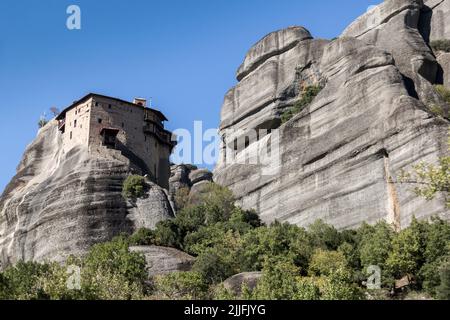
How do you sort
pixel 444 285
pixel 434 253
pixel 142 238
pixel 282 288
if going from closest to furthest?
1. pixel 444 285
2. pixel 282 288
3. pixel 434 253
4. pixel 142 238

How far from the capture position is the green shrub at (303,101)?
236 feet

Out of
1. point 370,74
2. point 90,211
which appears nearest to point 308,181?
point 370,74

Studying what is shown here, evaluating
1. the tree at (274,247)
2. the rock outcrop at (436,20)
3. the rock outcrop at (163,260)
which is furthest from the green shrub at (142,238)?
the rock outcrop at (436,20)

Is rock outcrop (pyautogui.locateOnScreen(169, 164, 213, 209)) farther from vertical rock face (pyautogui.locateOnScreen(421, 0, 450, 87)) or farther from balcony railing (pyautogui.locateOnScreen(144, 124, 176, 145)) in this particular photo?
vertical rock face (pyautogui.locateOnScreen(421, 0, 450, 87))

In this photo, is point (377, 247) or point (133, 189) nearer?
point (377, 247)

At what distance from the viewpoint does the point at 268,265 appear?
1960 inches

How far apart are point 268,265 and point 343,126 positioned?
662 inches

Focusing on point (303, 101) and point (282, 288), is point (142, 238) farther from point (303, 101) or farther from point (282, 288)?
point (282, 288)

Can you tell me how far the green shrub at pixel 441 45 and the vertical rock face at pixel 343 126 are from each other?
202cm

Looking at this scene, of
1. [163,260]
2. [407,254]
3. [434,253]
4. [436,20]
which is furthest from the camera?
[436,20]

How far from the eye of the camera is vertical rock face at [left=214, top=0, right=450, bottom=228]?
181 feet

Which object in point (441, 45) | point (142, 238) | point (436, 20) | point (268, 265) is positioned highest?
point (436, 20)

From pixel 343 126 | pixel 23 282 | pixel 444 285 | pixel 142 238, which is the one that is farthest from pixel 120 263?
pixel 343 126
